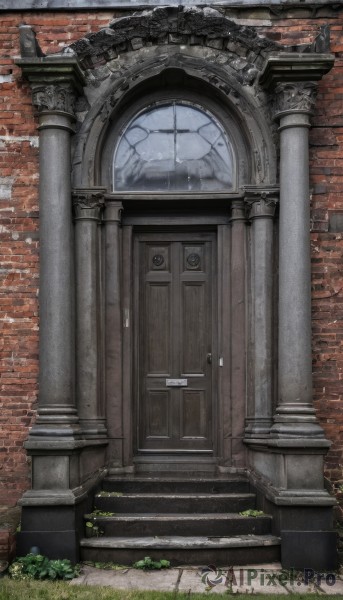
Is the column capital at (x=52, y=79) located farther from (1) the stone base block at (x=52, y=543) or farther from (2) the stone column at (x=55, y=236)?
(1) the stone base block at (x=52, y=543)

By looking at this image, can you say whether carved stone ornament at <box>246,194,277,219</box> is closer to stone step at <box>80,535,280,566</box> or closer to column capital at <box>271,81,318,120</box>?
column capital at <box>271,81,318,120</box>

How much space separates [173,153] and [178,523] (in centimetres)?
376

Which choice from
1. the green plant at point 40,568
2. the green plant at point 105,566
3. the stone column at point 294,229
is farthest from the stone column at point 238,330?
the green plant at point 40,568

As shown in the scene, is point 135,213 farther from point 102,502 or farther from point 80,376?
point 102,502

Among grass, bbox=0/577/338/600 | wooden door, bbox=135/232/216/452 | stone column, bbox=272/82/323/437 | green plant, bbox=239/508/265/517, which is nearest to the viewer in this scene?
grass, bbox=0/577/338/600

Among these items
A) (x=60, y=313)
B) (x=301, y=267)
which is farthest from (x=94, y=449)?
(x=301, y=267)

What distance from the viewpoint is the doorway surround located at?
700cm

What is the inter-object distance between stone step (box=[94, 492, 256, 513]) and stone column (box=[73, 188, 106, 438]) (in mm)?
703

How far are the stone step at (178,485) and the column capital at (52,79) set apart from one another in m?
3.68

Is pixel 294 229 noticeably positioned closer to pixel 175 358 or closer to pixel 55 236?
pixel 175 358

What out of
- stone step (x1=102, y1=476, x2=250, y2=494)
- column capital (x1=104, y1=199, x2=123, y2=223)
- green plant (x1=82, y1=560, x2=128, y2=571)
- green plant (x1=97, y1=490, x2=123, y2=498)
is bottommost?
green plant (x1=82, y1=560, x2=128, y2=571)

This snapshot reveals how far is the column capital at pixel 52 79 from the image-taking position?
737 centimetres

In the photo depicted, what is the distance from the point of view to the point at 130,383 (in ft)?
26.5

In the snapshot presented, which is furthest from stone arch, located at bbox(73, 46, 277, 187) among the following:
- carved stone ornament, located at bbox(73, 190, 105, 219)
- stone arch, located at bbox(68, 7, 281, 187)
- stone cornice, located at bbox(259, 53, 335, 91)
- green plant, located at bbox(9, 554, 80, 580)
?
green plant, located at bbox(9, 554, 80, 580)
